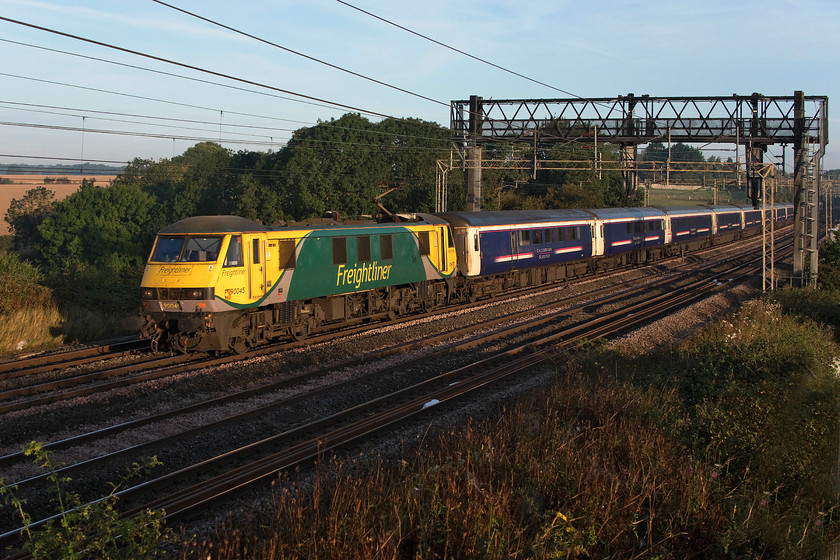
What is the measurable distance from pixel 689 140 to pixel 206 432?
2973cm

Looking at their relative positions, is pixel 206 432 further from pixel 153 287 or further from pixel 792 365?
pixel 792 365

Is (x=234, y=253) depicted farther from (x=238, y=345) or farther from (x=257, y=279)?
(x=238, y=345)

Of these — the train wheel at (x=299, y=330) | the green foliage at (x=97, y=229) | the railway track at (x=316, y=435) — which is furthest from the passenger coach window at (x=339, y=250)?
the green foliage at (x=97, y=229)

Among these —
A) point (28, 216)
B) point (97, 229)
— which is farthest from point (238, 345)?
point (28, 216)

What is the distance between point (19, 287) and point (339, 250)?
840 centimetres

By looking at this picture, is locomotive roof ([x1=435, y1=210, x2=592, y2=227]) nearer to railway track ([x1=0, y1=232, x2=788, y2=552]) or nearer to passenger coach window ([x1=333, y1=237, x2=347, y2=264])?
railway track ([x1=0, y1=232, x2=788, y2=552])

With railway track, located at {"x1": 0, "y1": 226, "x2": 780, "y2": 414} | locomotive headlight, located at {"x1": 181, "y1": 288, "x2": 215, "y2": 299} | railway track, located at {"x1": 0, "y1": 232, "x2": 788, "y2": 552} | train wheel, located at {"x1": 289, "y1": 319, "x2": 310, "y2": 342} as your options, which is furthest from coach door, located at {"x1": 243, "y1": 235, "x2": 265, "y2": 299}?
railway track, located at {"x1": 0, "y1": 232, "x2": 788, "y2": 552}

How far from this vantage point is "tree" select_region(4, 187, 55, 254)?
69.6m

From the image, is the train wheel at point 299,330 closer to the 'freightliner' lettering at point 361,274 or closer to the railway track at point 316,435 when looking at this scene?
the 'freightliner' lettering at point 361,274

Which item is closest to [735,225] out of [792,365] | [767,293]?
[767,293]

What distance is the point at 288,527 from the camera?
5859 mm

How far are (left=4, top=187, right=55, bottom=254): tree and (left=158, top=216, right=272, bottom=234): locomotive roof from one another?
198 ft

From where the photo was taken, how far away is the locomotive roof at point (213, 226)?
14.7 meters

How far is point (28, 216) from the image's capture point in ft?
232
